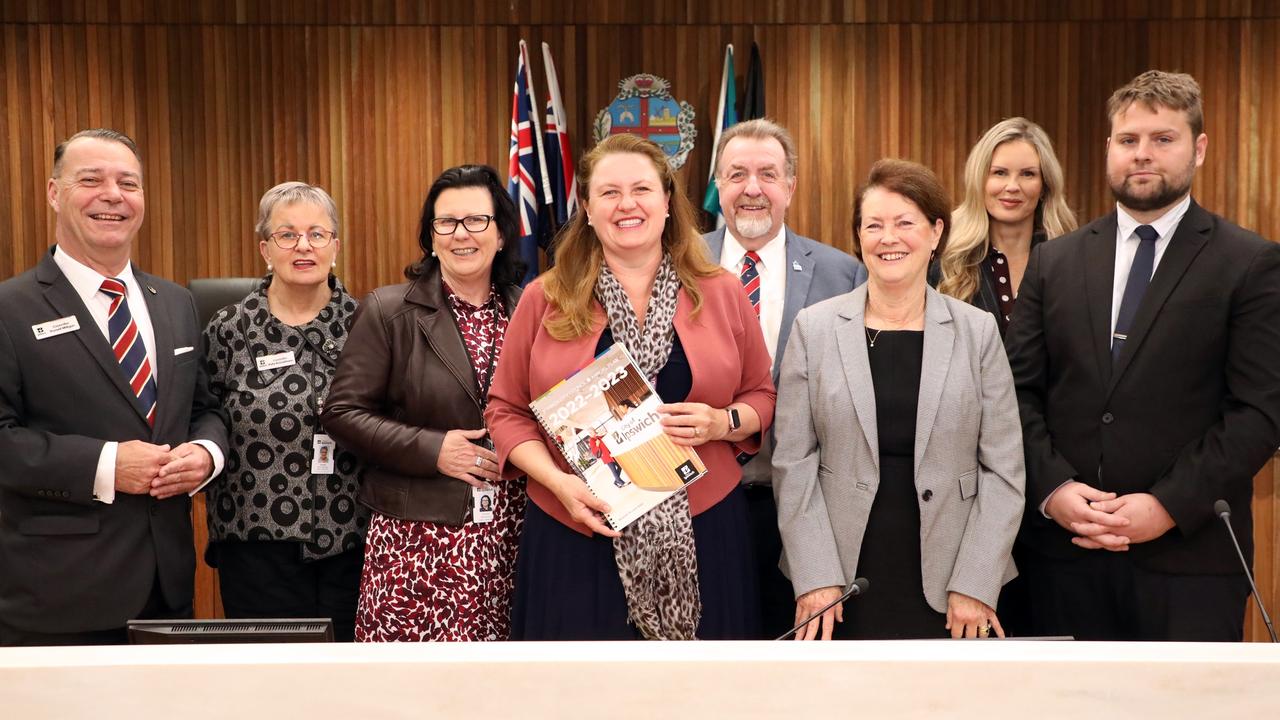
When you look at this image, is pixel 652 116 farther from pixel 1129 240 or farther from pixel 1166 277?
pixel 1166 277

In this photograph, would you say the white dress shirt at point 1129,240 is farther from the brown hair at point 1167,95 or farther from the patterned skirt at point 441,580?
the patterned skirt at point 441,580

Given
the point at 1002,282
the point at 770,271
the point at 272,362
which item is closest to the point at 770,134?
the point at 770,271

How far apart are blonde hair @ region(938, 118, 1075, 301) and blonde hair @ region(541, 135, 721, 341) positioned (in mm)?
992

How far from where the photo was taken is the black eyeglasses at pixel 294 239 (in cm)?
307

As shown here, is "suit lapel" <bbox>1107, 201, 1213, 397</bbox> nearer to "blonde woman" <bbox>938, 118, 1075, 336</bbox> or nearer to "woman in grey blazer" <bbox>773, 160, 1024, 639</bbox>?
"woman in grey blazer" <bbox>773, 160, 1024, 639</bbox>

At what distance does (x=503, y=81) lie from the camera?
6.04 m

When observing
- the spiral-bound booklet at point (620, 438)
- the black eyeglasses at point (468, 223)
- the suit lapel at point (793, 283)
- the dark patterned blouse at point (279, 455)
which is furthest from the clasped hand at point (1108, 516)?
the dark patterned blouse at point (279, 455)

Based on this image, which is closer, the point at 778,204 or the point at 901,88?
the point at 778,204

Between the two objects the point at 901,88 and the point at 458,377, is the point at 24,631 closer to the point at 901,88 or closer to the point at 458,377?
the point at 458,377

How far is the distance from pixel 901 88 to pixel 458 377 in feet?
13.5

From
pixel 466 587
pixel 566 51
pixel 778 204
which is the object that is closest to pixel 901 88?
pixel 566 51

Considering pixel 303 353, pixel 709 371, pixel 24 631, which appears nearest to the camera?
pixel 709 371

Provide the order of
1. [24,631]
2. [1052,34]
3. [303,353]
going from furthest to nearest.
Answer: [1052,34]
[303,353]
[24,631]

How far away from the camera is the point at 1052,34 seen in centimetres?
603
